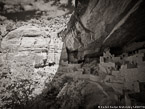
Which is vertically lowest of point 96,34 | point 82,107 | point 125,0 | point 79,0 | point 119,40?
point 82,107

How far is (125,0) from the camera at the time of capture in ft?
22.2

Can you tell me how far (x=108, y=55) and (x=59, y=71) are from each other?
11.3m

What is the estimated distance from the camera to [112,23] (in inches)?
356

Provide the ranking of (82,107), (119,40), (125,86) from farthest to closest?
(119,40) → (82,107) → (125,86)


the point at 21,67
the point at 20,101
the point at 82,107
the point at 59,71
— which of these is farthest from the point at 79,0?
the point at 21,67

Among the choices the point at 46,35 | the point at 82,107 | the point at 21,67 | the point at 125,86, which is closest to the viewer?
the point at 125,86

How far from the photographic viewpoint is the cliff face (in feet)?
24.1

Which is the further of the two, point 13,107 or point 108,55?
point 13,107

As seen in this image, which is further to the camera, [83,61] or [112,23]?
[83,61]

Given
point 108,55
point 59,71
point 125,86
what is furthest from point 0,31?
point 125,86

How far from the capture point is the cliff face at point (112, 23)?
7.33 meters

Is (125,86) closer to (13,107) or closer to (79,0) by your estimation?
(79,0)

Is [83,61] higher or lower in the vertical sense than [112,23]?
lower

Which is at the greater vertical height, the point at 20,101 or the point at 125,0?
the point at 125,0
